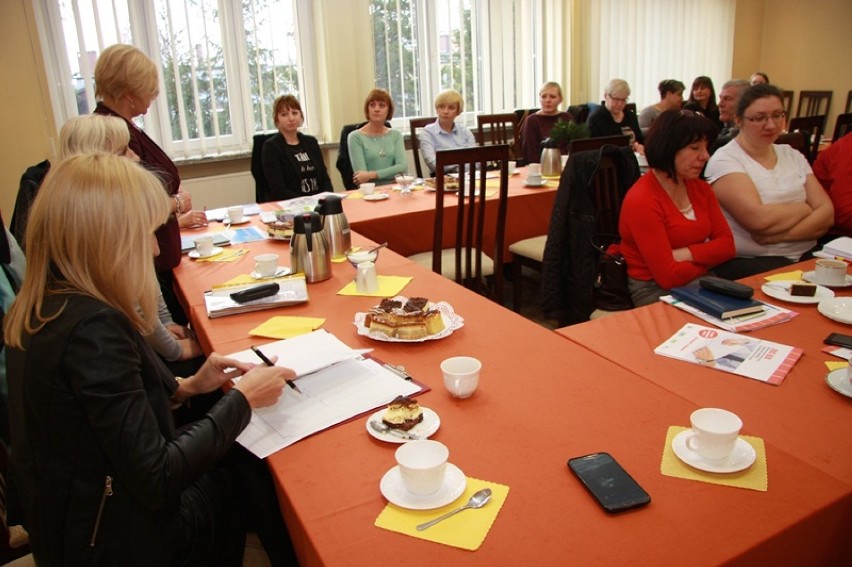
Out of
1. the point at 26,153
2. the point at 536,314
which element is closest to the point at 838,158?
the point at 536,314

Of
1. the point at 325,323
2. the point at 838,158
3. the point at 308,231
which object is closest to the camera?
the point at 325,323

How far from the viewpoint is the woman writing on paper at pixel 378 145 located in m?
4.14

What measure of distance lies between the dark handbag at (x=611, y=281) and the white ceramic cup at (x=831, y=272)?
24.4 inches

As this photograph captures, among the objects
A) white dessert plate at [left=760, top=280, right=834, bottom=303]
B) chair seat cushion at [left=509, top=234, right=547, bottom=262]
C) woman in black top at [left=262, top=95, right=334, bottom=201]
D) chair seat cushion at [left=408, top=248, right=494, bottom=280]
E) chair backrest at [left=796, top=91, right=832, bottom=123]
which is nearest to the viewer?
white dessert plate at [left=760, top=280, right=834, bottom=303]

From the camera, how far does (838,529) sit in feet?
3.02

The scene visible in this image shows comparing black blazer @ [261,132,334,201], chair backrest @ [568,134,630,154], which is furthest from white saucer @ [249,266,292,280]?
black blazer @ [261,132,334,201]

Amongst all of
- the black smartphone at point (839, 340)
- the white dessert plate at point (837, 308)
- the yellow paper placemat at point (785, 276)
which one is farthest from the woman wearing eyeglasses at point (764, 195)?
the black smartphone at point (839, 340)

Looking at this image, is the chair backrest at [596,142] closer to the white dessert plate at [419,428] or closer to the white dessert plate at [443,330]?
the white dessert plate at [443,330]

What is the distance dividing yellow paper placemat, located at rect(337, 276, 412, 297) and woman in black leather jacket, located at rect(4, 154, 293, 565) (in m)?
0.78

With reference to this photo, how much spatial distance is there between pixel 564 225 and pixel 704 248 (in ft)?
1.71

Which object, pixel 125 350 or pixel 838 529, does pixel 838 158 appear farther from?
pixel 125 350

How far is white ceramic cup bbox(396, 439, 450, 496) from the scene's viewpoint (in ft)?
2.91

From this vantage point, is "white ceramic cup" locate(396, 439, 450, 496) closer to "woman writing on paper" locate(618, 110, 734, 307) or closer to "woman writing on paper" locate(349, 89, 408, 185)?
"woman writing on paper" locate(618, 110, 734, 307)

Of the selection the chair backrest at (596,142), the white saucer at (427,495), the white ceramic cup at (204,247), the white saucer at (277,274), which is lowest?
the white saucer at (427,495)
